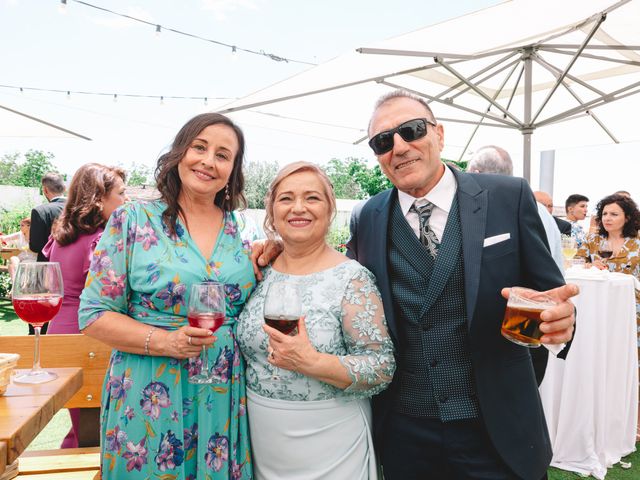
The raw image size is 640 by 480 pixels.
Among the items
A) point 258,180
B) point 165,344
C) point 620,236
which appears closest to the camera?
point 165,344

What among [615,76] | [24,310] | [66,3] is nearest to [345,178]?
[66,3]

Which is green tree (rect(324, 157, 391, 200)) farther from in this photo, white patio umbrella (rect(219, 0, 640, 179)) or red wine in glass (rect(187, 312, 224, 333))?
red wine in glass (rect(187, 312, 224, 333))

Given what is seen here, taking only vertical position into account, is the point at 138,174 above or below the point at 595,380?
above

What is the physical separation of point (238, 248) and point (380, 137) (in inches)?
30.5

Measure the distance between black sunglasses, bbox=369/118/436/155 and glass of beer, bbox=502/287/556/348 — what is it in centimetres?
79

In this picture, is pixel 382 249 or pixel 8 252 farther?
pixel 8 252

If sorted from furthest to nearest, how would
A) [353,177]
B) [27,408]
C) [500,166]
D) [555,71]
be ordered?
[353,177] → [555,71] → [500,166] → [27,408]

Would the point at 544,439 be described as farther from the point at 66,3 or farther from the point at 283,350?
the point at 66,3

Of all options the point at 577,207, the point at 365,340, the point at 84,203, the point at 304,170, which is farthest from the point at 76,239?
the point at 577,207

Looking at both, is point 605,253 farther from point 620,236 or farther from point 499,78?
point 499,78

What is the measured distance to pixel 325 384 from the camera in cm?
189

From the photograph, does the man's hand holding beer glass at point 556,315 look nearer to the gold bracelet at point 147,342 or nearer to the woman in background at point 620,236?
the gold bracelet at point 147,342

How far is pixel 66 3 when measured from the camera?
9500 mm

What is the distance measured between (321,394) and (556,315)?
2.98 ft
